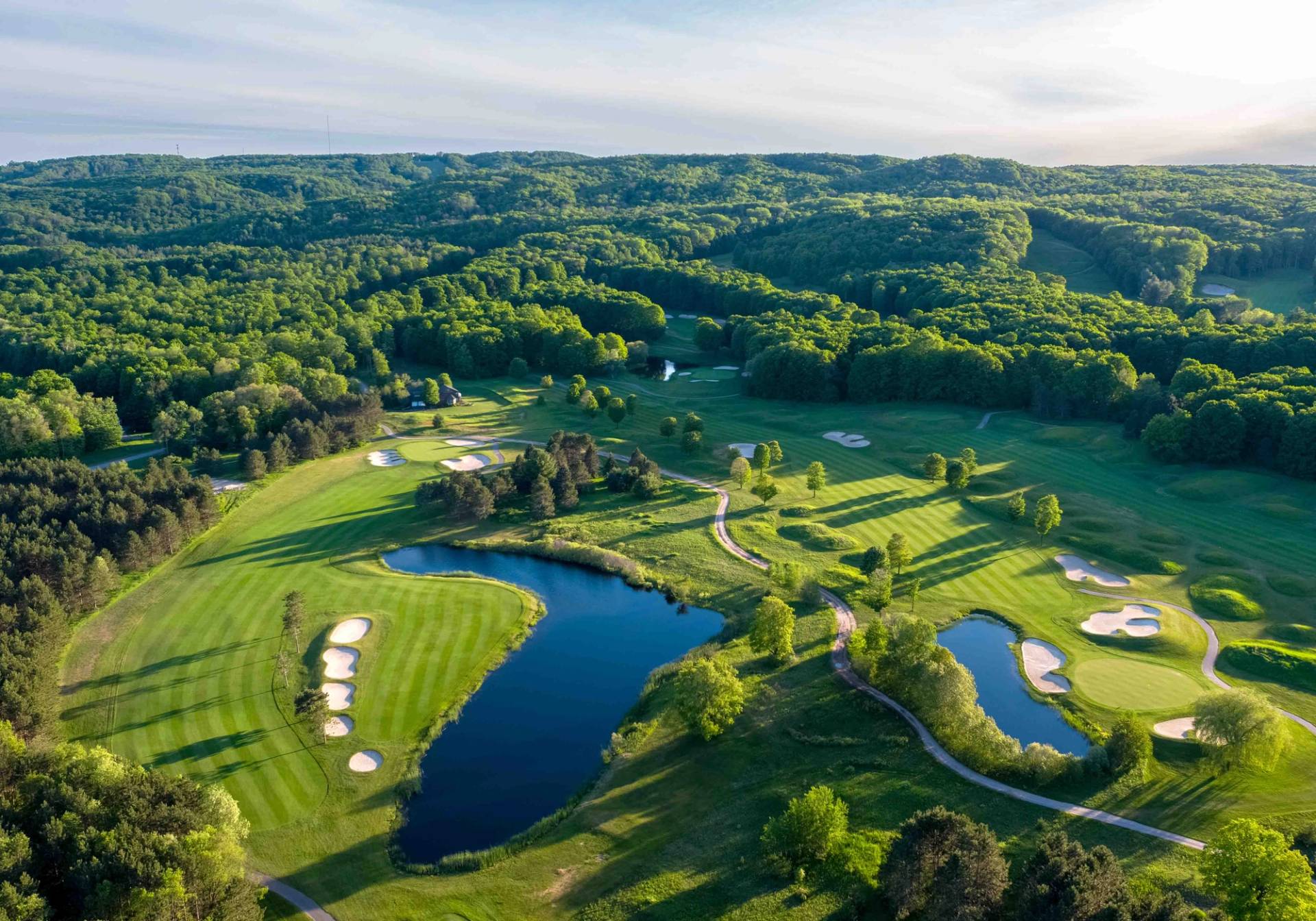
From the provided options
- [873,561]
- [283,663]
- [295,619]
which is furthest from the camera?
[873,561]

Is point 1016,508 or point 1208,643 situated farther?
point 1016,508

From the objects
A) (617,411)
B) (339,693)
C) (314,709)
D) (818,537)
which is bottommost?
(339,693)

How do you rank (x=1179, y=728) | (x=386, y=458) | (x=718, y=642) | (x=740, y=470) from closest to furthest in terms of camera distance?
(x=1179, y=728) → (x=718, y=642) → (x=740, y=470) → (x=386, y=458)

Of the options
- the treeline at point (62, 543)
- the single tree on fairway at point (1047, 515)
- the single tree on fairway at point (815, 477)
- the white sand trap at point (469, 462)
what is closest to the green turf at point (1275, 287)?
the single tree on fairway at point (1047, 515)

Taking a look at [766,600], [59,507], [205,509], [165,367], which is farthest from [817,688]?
[165,367]

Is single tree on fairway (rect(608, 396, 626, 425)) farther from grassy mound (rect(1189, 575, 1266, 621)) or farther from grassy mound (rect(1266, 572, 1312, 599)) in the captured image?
grassy mound (rect(1266, 572, 1312, 599))

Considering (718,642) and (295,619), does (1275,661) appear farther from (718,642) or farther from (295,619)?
(295,619)

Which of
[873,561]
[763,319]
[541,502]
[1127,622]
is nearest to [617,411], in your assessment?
[541,502]

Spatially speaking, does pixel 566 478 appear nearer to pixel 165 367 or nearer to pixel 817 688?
pixel 817 688
